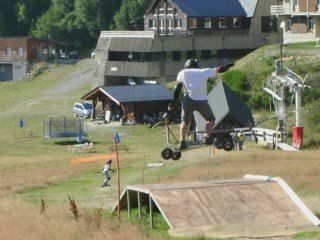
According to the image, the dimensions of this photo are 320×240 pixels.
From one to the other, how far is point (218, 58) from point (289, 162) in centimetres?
4814

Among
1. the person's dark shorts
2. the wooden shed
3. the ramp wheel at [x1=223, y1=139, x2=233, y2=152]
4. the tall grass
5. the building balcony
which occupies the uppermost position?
the building balcony

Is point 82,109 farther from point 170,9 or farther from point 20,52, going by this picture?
point 20,52

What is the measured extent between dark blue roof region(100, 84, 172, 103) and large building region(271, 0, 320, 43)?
15783mm

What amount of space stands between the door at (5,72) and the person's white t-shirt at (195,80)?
3552 inches

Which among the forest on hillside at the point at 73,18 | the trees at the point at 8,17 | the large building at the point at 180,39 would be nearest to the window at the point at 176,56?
the large building at the point at 180,39

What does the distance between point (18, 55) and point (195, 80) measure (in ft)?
294

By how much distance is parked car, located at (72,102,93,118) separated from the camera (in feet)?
251

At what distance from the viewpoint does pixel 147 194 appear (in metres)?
30.3

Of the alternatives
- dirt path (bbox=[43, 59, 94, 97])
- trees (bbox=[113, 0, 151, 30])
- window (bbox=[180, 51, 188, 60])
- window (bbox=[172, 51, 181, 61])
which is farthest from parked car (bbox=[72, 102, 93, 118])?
trees (bbox=[113, 0, 151, 30])

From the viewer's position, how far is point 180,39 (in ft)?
284

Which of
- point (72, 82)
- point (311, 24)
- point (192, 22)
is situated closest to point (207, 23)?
point (192, 22)

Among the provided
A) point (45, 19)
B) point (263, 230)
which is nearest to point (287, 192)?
point (263, 230)

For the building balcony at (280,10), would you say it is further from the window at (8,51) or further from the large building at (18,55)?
the window at (8,51)

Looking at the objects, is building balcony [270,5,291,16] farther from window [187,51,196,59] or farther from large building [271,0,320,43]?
window [187,51,196,59]
